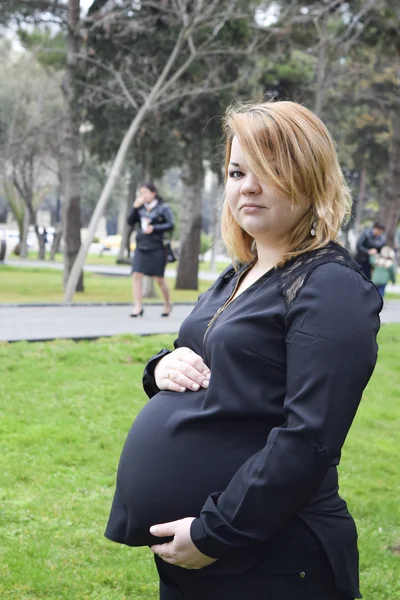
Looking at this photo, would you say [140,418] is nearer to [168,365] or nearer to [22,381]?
[168,365]

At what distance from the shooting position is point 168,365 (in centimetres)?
224

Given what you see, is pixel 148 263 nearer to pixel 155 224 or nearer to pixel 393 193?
pixel 155 224

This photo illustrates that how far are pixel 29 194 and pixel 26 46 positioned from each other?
16.9 metres

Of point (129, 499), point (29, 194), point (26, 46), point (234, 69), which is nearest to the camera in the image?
point (129, 499)

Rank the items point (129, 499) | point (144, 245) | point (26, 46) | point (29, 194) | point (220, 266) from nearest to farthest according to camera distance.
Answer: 1. point (129, 499)
2. point (144, 245)
3. point (26, 46)
4. point (29, 194)
5. point (220, 266)

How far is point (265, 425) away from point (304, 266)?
375 mm

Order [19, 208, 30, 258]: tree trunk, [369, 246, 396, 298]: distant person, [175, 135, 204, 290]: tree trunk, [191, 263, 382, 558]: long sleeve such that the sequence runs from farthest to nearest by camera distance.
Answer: [19, 208, 30, 258]: tree trunk, [175, 135, 204, 290]: tree trunk, [369, 246, 396, 298]: distant person, [191, 263, 382, 558]: long sleeve

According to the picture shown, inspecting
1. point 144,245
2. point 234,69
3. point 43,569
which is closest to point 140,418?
point 43,569

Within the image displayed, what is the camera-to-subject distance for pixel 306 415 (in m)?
1.84

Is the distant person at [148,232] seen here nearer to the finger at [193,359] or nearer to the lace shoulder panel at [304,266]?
the finger at [193,359]

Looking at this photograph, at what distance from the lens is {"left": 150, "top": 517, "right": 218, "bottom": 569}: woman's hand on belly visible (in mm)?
1960

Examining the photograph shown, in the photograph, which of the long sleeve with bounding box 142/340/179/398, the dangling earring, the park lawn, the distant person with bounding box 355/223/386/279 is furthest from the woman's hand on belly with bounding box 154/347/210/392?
the distant person with bounding box 355/223/386/279

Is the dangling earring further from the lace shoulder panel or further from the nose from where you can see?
the nose

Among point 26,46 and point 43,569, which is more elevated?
point 26,46
